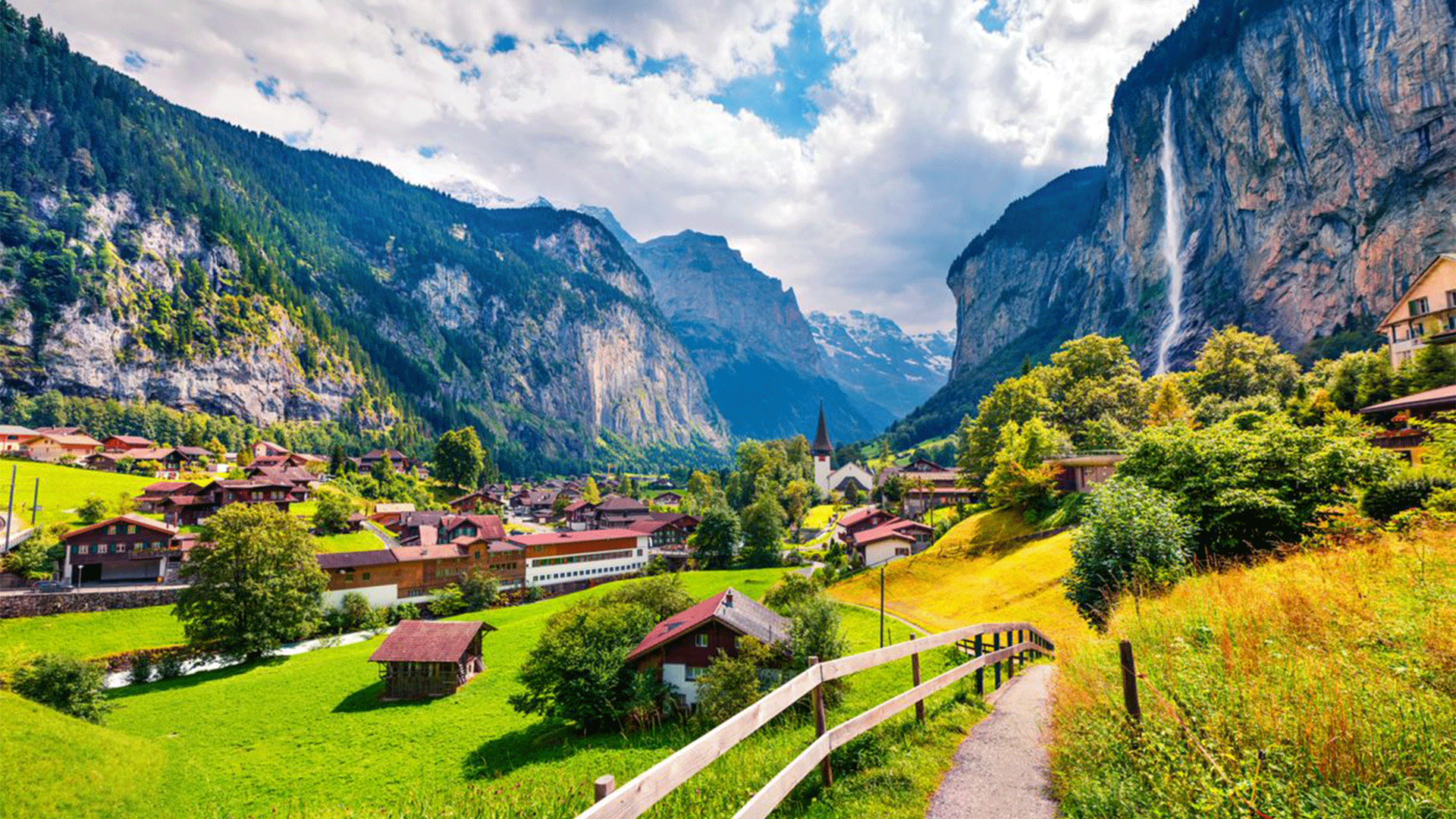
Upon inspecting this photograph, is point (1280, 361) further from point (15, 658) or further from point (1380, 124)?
point (15, 658)

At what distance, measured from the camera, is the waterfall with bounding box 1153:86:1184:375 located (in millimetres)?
135625

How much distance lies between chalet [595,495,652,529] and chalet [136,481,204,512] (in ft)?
176

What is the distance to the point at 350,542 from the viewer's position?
72.8 metres

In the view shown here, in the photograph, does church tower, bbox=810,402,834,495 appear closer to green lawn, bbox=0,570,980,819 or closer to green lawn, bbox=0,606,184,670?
green lawn, bbox=0,570,980,819

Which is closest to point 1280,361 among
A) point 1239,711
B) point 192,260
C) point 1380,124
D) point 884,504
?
point 884,504

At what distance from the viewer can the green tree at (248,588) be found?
155 ft

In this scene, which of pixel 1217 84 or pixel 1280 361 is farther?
pixel 1217 84

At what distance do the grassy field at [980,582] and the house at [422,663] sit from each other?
98.3 feet

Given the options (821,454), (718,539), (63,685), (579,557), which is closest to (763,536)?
(718,539)

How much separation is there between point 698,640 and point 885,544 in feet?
125

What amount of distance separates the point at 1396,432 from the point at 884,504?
2305 inches

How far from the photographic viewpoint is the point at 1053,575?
36.2 metres

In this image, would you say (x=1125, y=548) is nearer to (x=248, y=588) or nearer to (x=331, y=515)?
(x=248, y=588)

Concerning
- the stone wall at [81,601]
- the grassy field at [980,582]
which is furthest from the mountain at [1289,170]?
the stone wall at [81,601]
